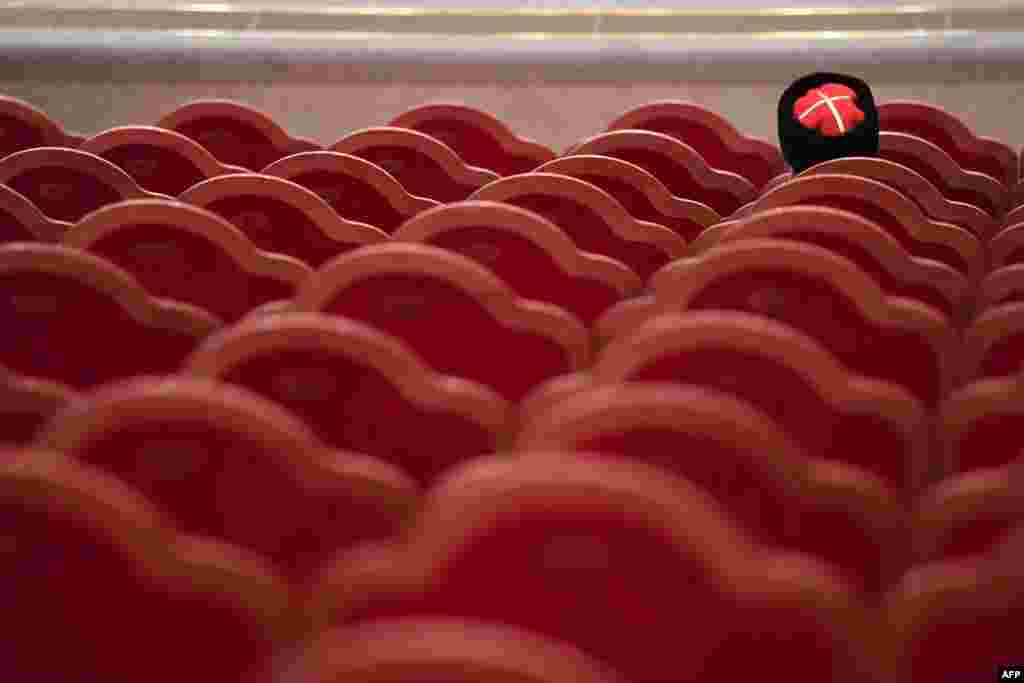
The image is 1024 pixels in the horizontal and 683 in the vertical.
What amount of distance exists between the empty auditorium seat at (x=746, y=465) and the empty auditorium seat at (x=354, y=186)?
1.23ft

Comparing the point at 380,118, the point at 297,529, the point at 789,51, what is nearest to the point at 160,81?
the point at 380,118

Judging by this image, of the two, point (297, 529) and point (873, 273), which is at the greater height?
point (873, 273)

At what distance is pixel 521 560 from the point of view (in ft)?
0.91

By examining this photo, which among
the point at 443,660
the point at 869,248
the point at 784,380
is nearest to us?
the point at 443,660

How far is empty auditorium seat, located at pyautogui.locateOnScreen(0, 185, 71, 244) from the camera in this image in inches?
23.2

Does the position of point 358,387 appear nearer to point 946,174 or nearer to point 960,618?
point 960,618

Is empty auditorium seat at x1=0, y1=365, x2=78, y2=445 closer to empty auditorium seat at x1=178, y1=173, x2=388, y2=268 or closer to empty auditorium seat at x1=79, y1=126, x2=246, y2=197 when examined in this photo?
empty auditorium seat at x1=178, y1=173, x2=388, y2=268

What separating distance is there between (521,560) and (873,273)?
0.29 metres

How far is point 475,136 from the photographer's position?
0.92m

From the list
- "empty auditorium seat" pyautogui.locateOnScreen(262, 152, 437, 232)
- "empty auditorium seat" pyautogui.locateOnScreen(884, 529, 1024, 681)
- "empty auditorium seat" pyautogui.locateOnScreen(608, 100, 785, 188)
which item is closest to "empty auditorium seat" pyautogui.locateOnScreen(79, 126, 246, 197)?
"empty auditorium seat" pyautogui.locateOnScreen(262, 152, 437, 232)

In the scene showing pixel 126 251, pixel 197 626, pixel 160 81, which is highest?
pixel 160 81

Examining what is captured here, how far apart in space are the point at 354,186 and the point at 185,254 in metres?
0.20

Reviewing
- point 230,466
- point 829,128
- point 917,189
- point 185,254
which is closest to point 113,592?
point 230,466

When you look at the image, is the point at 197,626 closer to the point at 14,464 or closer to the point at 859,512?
the point at 14,464
